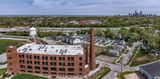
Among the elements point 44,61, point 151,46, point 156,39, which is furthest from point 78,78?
point 156,39

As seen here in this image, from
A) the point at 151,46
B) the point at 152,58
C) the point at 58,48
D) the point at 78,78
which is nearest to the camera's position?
the point at 78,78

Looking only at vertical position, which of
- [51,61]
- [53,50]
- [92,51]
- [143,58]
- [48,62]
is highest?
[53,50]

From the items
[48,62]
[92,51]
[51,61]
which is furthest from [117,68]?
[48,62]

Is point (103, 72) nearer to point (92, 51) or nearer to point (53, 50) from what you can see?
point (92, 51)

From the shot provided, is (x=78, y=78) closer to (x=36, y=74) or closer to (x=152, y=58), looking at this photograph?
(x=36, y=74)

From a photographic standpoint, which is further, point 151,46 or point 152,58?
point 151,46

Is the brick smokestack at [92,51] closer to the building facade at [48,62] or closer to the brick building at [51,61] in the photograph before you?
the brick building at [51,61]

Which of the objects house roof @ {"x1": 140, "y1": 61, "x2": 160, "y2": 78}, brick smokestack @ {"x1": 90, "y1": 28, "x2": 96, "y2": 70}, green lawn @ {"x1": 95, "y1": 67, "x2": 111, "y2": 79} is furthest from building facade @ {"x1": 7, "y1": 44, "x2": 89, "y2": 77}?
house roof @ {"x1": 140, "y1": 61, "x2": 160, "y2": 78}

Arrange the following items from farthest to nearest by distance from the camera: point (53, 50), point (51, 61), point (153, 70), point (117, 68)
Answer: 1. point (117, 68)
2. point (53, 50)
3. point (51, 61)
4. point (153, 70)
